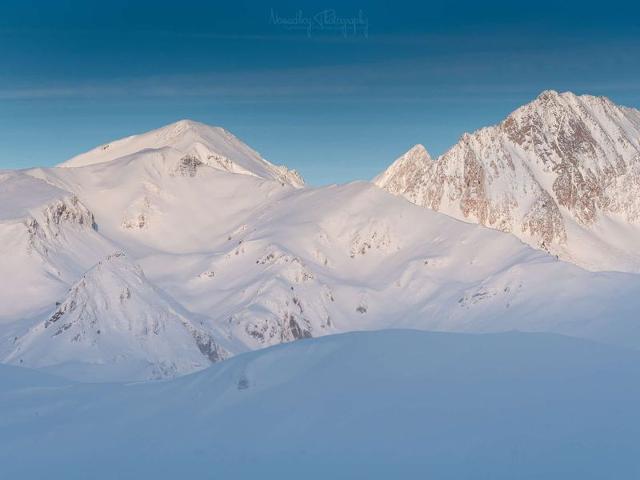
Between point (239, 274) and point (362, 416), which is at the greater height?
point (239, 274)

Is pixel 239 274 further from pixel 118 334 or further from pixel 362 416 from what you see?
pixel 362 416

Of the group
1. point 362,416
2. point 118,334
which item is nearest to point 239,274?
point 118,334

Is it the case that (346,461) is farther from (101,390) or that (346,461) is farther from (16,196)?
(16,196)

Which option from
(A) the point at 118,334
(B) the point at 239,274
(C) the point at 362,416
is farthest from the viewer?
(B) the point at 239,274

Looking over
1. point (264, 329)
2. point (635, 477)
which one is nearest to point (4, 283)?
point (264, 329)

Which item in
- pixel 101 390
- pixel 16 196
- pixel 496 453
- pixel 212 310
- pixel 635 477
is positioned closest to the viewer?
pixel 635 477

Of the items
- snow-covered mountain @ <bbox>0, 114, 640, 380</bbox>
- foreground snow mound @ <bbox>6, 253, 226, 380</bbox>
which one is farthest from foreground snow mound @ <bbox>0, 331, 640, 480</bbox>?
foreground snow mound @ <bbox>6, 253, 226, 380</bbox>

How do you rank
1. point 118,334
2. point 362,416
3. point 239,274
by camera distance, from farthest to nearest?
point 239,274
point 118,334
point 362,416

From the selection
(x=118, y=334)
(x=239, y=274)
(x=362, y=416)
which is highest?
(x=239, y=274)

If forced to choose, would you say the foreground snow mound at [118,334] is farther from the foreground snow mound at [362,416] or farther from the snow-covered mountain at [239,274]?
the foreground snow mound at [362,416]
